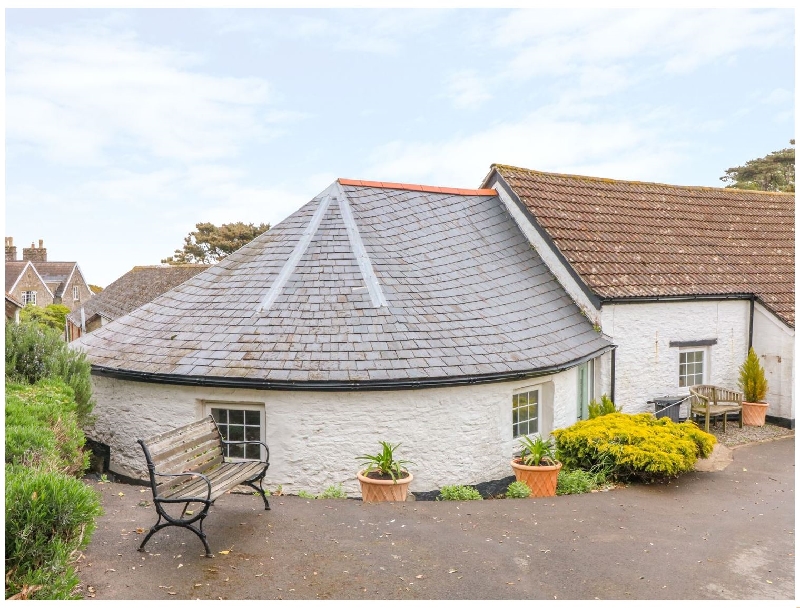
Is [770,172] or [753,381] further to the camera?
[770,172]

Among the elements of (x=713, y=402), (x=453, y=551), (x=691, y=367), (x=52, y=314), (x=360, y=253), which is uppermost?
(x=360, y=253)

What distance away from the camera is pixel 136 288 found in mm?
36656

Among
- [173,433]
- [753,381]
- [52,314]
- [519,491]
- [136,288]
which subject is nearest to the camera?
[173,433]

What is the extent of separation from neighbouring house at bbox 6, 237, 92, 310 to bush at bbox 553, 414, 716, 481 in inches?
2134

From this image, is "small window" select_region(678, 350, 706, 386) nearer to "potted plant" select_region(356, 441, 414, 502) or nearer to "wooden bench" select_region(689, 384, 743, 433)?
"wooden bench" select_region(689, 384, 743, 433)

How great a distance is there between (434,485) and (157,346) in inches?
209

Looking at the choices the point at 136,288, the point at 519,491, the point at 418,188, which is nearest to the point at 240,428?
the point at 519,491

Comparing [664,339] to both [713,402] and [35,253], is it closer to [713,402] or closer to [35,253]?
[713,402]

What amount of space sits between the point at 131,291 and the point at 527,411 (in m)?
30.0

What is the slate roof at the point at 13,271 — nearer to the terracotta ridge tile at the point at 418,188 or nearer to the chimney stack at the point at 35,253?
the chimney stack at the point at 35,253

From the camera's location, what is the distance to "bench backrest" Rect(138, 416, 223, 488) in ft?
21.8

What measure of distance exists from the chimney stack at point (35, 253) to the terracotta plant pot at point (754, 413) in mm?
68569

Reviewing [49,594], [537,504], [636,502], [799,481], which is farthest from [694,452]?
[49,594]

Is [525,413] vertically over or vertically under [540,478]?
over
